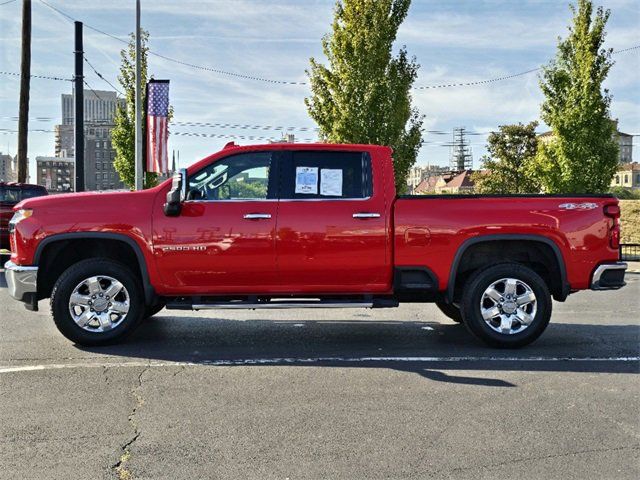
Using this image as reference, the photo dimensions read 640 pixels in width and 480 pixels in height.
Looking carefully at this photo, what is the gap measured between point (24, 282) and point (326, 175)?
123 inches

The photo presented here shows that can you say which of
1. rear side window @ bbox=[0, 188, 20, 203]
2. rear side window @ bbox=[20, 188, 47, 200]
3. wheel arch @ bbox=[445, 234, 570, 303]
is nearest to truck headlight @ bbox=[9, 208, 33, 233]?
wheel arch @ bbox=[445, 234, 570, 303]

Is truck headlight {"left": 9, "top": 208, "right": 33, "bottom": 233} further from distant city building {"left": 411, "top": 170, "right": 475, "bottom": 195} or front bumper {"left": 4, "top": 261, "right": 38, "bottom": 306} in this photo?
distant city building {"left": 411, "top": 170, "right": 475, "bottom": 195}

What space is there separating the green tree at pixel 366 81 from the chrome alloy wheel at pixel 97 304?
12584 millimetres

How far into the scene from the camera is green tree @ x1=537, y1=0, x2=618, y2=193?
1964 centimetres

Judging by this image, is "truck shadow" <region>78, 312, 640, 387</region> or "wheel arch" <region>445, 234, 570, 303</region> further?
"wheel arch" <region>445, 234, 570, 303</region>

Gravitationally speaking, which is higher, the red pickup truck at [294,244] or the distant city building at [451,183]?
the distant city building at [451,183]

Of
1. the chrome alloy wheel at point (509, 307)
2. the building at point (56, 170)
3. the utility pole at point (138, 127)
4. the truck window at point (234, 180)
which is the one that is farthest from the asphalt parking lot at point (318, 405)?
the building at point (56, 170)

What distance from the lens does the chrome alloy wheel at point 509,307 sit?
6.28 meters

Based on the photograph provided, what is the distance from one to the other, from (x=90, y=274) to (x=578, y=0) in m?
18.9

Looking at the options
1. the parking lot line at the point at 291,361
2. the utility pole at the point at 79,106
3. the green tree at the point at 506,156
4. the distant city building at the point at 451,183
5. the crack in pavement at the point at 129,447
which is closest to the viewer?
the crack in pavement at the point at 129,447

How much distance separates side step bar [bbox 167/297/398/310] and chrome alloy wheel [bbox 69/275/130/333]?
1.63 ft

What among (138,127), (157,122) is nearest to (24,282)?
(157,122)

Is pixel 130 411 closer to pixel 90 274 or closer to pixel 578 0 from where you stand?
pixel 90 274

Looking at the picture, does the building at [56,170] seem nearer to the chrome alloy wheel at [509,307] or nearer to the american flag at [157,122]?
the american flag at [157,122]
